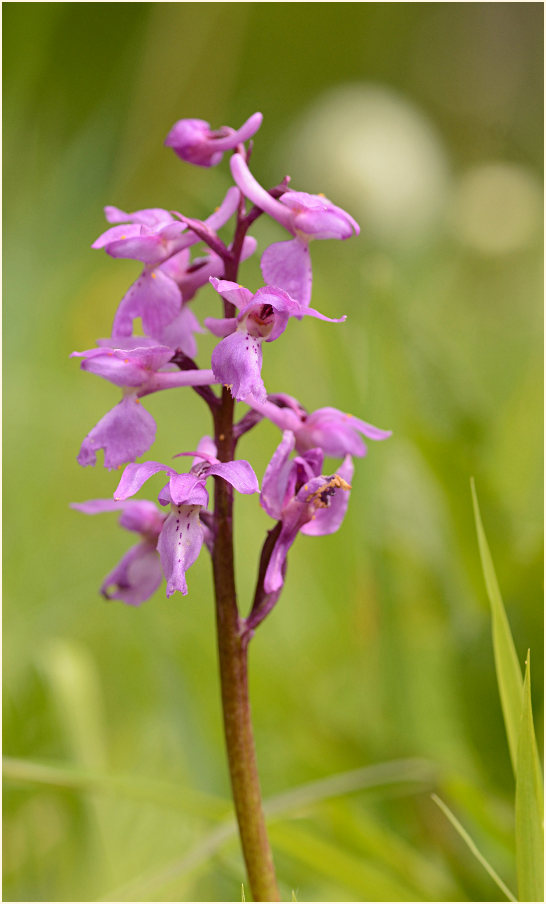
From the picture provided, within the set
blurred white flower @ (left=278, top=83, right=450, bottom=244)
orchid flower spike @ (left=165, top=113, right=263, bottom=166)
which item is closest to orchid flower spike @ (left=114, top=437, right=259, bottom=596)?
orchid flower spike @ (left=165, top=113, right=263, bottom=166)

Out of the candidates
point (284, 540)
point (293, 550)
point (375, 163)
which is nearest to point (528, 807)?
point (284, 540)

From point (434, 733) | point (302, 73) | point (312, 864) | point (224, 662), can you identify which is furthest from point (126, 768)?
point (302, 73)

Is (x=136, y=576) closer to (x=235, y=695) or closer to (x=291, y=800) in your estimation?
(x=235, y=695)

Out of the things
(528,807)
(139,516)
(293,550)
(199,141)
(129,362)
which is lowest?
(293,550)

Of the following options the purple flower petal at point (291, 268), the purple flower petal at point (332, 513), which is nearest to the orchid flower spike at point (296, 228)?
the purple flower petal at point (291, 268)

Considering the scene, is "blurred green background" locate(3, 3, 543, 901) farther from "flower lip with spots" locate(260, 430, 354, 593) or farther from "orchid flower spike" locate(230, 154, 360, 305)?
"orchid flower spike" locate(230, 154, 360, 305)

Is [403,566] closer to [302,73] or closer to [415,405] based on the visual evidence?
[415,405]
